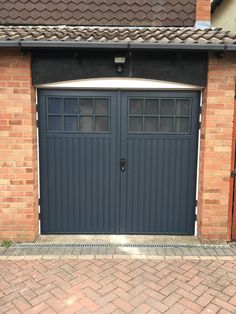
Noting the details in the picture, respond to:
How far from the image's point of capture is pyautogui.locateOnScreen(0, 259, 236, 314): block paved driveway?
2926 millimetres

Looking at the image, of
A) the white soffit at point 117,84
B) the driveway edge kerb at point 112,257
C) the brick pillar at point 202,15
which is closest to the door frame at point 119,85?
the white soffit at point 117,84

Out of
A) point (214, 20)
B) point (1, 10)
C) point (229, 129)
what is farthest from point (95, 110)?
point (214, 20)

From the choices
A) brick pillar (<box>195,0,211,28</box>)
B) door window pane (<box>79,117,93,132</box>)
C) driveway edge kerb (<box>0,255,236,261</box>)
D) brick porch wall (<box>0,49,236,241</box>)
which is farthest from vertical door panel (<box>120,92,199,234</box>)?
brick pillar (<box>195,0,211,28</box>)

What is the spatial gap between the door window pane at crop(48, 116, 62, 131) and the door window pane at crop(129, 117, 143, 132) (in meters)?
1.11

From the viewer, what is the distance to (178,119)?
4.44 metres

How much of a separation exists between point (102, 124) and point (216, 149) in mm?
1789

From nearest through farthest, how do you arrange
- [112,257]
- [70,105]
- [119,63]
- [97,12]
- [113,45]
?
[113,45], [112,257], [119,63], [70,105], [97,12]

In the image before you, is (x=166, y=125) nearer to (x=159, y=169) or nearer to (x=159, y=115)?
(x=159, y=115)

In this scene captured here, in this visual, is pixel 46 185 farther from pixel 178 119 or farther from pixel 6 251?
pixel 178 119

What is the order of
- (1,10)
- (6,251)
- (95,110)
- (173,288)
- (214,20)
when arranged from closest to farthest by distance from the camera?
(173,288) < (6,251) < (95,110) < (1,10) < (214,20)

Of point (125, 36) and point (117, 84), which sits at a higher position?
point (125, 36)

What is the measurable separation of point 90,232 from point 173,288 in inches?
70.0

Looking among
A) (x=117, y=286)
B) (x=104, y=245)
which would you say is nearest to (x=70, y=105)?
(x=104, y=245)

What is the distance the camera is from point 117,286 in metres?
3.27
